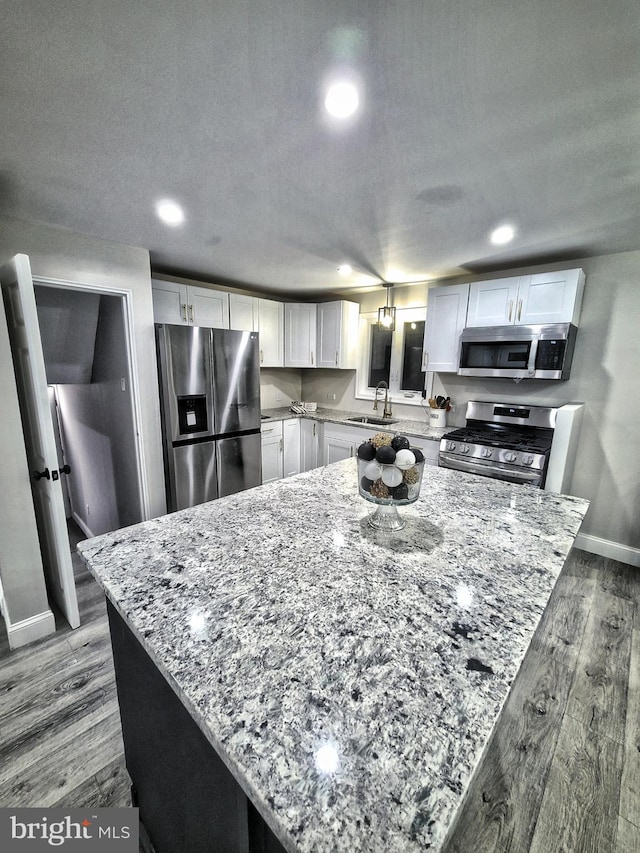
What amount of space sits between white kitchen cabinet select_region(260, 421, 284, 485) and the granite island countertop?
2448 mm

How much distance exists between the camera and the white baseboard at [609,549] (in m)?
2.79

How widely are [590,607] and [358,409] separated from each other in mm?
2853

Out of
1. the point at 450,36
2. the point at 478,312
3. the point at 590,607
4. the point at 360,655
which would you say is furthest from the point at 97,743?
the point at 478,312

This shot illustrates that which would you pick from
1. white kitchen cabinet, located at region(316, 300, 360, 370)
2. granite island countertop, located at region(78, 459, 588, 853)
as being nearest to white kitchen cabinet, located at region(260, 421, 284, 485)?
white kitchen cabinet, located at region(316, 300, 360, 370)

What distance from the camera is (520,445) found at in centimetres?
269

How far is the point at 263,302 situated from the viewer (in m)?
3.96

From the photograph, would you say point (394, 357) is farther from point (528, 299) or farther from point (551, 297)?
point (551, 297)

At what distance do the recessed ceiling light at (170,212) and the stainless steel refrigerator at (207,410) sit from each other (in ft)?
2.72

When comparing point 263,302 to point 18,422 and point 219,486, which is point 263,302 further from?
point 18,422

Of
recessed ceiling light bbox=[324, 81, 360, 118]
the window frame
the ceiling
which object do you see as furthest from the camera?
the window frame

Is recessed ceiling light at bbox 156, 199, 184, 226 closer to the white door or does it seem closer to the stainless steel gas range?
the white door

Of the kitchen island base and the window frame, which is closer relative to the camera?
the kitchen island base

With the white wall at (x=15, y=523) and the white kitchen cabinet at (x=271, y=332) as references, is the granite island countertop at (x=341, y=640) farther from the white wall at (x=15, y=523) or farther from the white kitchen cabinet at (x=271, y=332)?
the white kitchen cabinet at (x=271, y=332)

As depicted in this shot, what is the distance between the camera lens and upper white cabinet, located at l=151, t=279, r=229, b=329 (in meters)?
3.11
